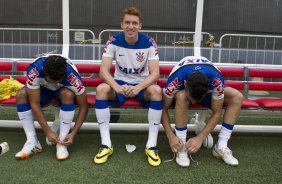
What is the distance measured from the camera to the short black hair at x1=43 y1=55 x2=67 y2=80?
251 centimetres

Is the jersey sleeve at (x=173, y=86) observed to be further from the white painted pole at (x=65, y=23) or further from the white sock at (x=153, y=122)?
the white painted pole at (x=65, y=23)

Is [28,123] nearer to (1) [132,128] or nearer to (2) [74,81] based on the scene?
(2) [74,81]

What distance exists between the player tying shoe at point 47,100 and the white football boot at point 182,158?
2.87 ft

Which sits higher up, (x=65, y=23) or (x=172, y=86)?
(x=65, y=23)

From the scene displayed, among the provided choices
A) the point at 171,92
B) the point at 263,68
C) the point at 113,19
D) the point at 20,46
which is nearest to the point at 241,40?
the point at 113,19

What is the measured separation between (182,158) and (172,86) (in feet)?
1.89

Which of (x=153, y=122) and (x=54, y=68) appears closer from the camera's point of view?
(x=54, y=68)

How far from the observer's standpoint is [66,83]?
2758mm

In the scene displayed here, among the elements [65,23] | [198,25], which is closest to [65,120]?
[65,23]

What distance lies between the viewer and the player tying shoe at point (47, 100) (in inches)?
107

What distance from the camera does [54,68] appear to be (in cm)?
251

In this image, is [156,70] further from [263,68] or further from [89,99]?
[263,68]

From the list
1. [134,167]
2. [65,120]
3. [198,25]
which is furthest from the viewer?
[198,25]

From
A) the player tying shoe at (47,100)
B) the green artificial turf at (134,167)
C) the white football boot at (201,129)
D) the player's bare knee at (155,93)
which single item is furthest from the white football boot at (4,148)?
the white football boot at (201,129)
